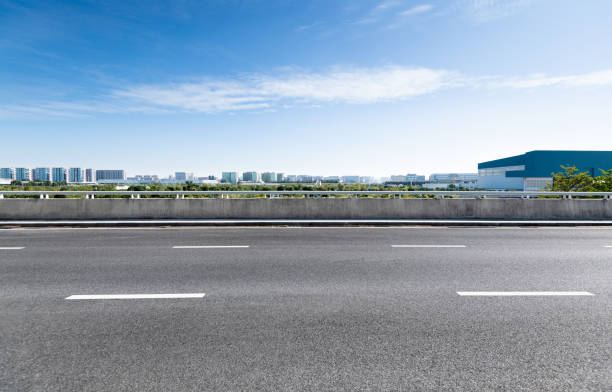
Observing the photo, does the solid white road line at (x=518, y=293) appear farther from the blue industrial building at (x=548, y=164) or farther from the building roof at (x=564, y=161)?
the building roof at (x=564, y=161)

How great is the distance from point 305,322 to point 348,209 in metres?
10.4

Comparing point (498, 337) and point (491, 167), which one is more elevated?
point (491, 167)

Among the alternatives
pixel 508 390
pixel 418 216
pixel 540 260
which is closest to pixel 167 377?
pixel 508 390

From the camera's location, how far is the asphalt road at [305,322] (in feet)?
9.52

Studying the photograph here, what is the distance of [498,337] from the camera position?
11.9ft

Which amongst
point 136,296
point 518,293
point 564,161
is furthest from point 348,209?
point 564,161

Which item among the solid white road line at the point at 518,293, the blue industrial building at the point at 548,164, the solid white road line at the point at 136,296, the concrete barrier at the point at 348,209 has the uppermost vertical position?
the blue industrial building at the point at 548,164

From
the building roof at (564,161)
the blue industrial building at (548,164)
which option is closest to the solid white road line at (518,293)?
the blue industrial building at (548,164)

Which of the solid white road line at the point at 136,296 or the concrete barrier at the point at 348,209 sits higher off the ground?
the concrete barrier at the point at 348,209

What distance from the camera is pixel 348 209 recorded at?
14188 millimetres

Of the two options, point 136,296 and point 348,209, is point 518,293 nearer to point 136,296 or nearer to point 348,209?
point 136,296

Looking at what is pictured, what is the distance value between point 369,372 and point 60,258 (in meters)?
7.24

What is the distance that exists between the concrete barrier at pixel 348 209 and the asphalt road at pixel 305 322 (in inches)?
231

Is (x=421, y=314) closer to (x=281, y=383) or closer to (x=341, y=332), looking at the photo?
(x=341, y=332)
